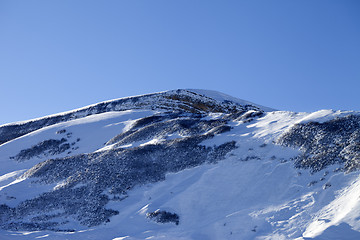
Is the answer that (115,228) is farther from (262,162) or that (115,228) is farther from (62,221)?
(262,162)

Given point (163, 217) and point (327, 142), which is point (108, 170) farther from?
point (327, 142)

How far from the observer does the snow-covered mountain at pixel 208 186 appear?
16.8 m

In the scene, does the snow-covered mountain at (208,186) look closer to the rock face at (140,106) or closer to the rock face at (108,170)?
the rock face at (108,170)

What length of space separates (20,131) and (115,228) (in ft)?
173

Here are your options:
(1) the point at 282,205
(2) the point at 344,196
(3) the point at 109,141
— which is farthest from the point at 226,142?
(3) the point at 109,141

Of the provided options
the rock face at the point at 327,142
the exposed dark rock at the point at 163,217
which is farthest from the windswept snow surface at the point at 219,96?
the exposed dark rock at the point at 163,217

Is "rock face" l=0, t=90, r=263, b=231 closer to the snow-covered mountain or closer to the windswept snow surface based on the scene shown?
the snow-covered mountain

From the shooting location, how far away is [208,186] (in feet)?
70.0

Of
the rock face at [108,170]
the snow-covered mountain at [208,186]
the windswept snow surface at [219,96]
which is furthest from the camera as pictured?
the windswept snow surface at [219,96]

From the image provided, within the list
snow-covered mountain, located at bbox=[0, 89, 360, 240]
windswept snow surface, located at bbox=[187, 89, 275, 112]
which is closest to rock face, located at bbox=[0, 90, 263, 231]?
snow-covered mountain, located at bbox=[0, 89, 360, 240]

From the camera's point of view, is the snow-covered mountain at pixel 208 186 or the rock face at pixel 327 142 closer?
the snow-covered mountain at pixel 208 186

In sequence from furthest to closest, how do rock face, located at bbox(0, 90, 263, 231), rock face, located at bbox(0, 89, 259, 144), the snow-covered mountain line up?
rock face, located at bbox(0, 89, 259, 144), rock face, located at bbox(0, 90, 263, 231), the snow-covered mountain

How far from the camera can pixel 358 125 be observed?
22.0 meters

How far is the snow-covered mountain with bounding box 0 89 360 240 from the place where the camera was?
16.8 metres
